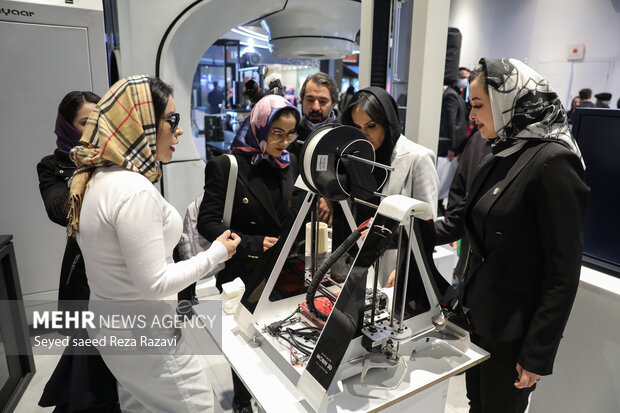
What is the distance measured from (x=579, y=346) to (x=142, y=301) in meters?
1.61

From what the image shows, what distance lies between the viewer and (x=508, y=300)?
1215mm

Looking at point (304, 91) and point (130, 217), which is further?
point (304, 91)

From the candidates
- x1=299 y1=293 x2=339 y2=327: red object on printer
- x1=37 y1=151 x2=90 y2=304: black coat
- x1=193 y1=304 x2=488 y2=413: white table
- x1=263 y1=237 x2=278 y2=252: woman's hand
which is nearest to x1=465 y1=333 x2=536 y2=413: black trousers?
x1=193 y1=304 x2=488 y2=413: white table

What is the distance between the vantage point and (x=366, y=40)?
2.32 meters

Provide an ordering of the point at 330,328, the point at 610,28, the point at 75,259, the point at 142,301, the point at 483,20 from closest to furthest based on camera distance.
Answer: the point at 330,328 < the point at 142,301 < the point at 75,259 < the point at 610,28 < the point at 483,20

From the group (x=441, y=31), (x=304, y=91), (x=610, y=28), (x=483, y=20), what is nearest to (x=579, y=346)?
(x=441, y=31)

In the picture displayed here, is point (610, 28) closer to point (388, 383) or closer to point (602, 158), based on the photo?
point (602, 158)

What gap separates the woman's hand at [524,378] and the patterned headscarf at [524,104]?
2.07ft

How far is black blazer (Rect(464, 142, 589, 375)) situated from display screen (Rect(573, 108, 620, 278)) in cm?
60

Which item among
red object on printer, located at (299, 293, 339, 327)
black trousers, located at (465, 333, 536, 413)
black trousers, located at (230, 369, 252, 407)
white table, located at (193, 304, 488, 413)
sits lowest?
black trousers, located at (230, 369, 252, 407)

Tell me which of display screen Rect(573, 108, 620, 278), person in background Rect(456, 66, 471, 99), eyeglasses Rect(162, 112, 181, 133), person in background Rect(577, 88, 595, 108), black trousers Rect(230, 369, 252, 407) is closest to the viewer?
eyeglasses Rect(162, 112, 181, 133)

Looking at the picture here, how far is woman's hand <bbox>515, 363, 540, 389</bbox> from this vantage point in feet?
3.77

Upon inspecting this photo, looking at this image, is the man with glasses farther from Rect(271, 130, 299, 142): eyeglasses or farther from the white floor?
the white floor

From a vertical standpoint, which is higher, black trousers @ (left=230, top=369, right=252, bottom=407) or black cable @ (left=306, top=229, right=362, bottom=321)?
black cable @ (left=306, top=229, right=362, bottom=321)
